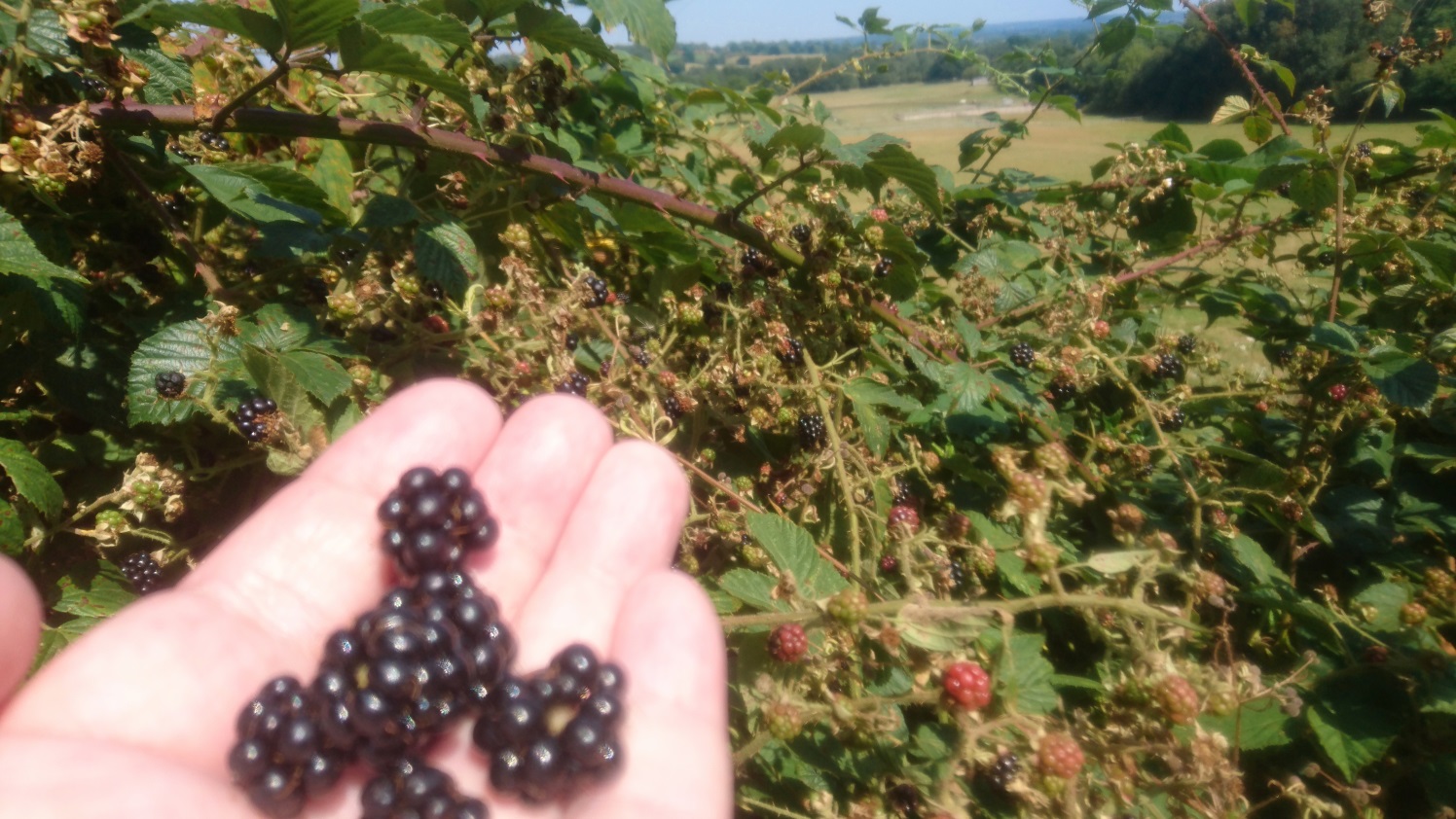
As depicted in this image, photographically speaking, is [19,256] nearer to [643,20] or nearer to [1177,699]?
[643,20]

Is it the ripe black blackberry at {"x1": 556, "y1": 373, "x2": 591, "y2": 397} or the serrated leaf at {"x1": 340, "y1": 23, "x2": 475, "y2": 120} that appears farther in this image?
the ripe black blackberry at {"x1": 556, "y1": 373, "x2": 591, "y2": 397}

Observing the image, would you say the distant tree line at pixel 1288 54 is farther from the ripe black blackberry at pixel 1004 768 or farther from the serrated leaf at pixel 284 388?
the ripe black blackberry at pixel 1004 768

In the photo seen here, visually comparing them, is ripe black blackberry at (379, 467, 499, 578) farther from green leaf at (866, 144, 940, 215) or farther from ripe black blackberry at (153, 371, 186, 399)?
green leaf at (866, 144, 940, 215)

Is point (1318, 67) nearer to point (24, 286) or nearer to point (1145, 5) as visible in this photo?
point (1145, 5)

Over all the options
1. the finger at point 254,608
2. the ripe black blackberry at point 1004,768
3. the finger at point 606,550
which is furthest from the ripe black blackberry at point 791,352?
the ripe black blackberry at point 1004,768

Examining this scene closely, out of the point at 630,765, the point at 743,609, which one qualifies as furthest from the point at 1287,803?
the point at 630,765

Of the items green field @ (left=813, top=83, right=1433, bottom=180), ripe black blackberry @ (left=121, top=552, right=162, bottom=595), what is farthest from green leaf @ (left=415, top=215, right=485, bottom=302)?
green field @ (left=813, top=83, right=1433, bottom=180)

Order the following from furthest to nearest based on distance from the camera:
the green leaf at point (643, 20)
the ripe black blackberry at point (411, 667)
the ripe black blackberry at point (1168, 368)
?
the ripe black blackberry at point (1168, 368), the green leaf at point (643, 20), the ripe black blackberry at point (411, 667)
